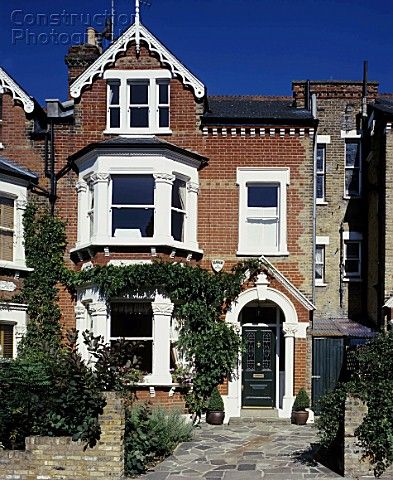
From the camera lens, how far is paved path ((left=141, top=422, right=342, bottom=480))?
12359mm

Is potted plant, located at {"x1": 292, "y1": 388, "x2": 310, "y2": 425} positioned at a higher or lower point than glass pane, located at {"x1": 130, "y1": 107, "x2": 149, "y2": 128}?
lower

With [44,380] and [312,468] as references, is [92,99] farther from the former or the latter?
[312,468]

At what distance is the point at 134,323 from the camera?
18.4 m

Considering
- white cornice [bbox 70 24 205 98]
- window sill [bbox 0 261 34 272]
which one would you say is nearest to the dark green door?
window sill [bbox 0 261 34 272]

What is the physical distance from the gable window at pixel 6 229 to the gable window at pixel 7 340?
1820 millimetres

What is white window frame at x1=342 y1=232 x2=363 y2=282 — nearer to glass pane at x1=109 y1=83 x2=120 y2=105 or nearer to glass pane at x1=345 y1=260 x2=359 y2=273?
glass pane at x1=345 y1=260 x2=359 y2=273

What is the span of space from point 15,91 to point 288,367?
10900 mm

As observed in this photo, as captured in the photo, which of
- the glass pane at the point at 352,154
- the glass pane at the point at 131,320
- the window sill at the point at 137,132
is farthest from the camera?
the glass pane at the point at 352,154

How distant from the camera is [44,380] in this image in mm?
12305

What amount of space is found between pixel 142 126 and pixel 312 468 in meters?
10.6

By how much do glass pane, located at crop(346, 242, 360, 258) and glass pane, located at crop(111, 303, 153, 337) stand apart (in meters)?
7.57

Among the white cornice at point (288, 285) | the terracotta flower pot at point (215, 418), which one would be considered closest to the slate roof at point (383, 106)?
the white cornice at point (288, 285)

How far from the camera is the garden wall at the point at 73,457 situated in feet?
38.6

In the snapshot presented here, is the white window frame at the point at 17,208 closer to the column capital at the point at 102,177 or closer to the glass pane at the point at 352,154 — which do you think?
the column capital at the point at 102,177
